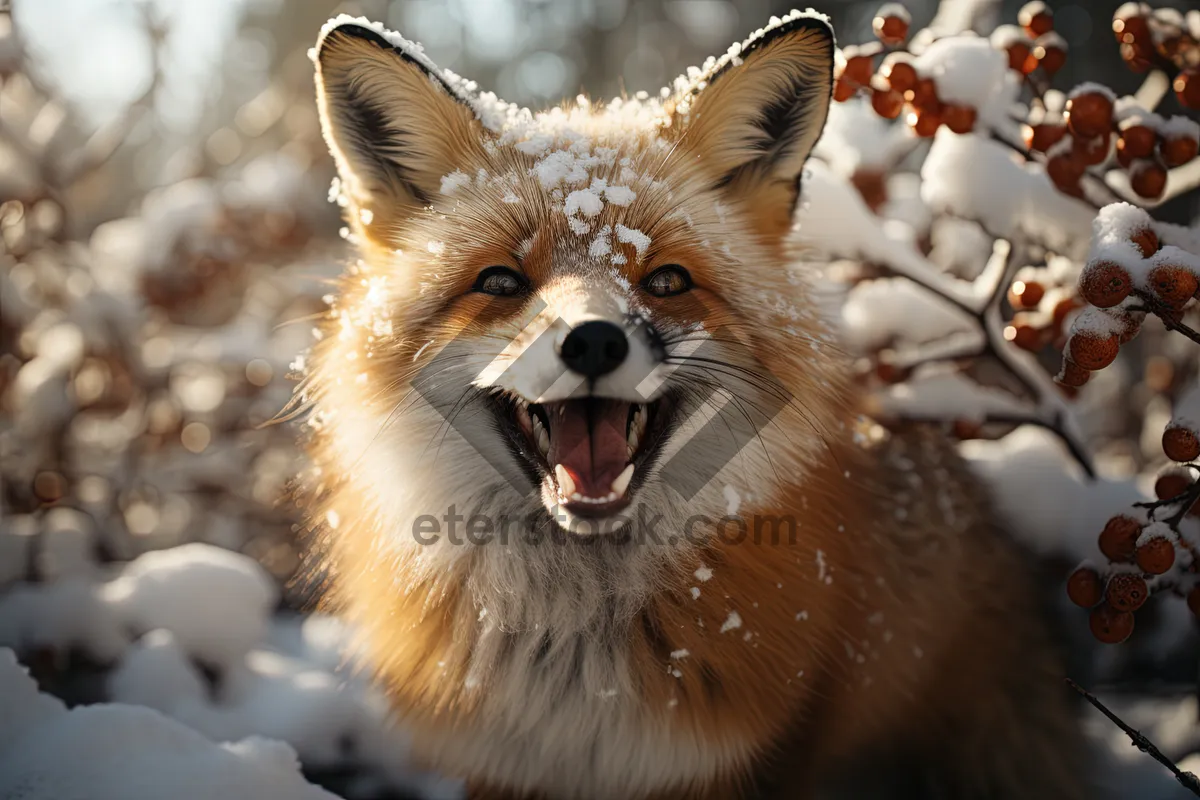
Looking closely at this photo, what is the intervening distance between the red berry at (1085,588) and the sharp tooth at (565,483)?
1078 millimetres

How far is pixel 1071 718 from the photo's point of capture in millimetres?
2104

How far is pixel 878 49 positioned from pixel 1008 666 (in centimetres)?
172

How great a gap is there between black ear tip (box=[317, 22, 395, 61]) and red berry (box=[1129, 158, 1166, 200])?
67.1 inches

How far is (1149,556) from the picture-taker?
144cm

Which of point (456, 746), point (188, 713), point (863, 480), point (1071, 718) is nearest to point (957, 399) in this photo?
point (863, 480)

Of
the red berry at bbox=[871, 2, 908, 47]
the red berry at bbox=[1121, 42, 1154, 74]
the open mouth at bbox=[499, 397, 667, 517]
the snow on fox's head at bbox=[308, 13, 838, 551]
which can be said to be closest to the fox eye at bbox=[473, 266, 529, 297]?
the snow on fox's head at bbox=[308, 13, 838, 551]

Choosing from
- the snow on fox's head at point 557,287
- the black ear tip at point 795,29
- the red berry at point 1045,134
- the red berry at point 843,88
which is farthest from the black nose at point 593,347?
the red berry at point 1045,134

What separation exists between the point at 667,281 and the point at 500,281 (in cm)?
35

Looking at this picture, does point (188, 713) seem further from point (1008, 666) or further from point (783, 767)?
point (1008, 666)

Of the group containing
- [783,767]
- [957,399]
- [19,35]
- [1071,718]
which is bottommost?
[1071,718]

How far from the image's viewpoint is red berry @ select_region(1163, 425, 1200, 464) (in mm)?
1438

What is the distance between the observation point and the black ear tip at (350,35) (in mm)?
1539

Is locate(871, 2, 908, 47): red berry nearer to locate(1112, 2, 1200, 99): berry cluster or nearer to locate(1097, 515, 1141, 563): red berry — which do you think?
locate(1112, 2, 1200, 99): berry cluster

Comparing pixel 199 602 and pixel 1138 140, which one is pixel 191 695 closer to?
pixel 199 602
